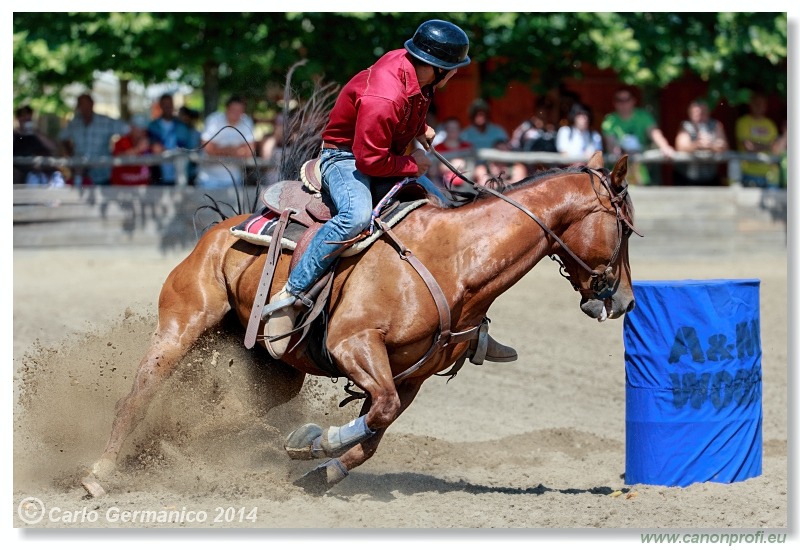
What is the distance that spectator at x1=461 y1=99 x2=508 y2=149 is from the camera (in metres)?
15.3

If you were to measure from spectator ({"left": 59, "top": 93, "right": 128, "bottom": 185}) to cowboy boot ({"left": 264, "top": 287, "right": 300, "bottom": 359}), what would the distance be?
33.1ft

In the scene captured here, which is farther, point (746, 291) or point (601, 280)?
point (746, 291)

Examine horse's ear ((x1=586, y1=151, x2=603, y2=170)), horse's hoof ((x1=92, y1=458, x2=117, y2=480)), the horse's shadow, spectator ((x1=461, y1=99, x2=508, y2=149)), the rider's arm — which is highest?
the rider's arm

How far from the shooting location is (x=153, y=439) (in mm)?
6406

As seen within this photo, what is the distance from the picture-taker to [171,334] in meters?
6.15

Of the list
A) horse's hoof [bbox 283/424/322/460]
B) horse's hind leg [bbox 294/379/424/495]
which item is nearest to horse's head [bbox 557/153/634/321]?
horse's hind leg [bbox 294/379/424/495]

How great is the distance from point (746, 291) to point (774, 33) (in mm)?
9638

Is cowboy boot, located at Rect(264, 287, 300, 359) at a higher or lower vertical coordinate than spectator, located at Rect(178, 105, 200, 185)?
higher

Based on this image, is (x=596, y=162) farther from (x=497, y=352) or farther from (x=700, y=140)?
(x=700, y=140)

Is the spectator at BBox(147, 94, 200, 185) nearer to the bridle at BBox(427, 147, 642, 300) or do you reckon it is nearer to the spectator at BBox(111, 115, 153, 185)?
the spectator at BBox(111, 115, 153, 185)

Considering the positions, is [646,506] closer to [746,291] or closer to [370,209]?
[746,291]

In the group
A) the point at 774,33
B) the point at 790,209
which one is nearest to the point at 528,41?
the point at 774,33

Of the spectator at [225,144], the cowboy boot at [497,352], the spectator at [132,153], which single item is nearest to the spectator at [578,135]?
the spectator at [225,144]

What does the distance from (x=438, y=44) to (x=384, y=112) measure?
43 centimetres
